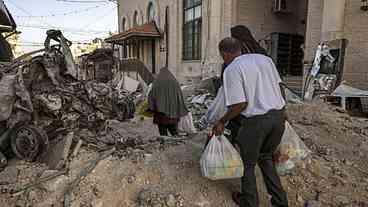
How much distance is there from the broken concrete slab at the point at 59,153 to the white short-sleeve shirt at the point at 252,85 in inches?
84.3

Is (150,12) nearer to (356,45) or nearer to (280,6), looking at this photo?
(280,6)

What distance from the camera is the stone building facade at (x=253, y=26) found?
7.57 m

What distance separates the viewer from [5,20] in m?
11.6

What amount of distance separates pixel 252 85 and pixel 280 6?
11881 millimetres

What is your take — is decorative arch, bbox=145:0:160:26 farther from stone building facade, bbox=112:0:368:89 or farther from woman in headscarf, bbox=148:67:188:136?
woman in headscarf, bbox=148:67:188:136

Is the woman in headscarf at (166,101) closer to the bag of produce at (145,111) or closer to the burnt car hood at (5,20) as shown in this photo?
the bag of produce at (145,111)

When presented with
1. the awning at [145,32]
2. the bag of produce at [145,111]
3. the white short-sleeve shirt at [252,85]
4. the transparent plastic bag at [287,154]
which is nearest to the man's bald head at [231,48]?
the white short-sleeve shirt at [252,85]

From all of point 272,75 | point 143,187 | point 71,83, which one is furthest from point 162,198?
point 71,83

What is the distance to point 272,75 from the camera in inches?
99.0

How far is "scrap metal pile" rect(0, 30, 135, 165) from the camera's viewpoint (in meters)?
3.61

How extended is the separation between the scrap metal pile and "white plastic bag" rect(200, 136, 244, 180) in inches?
83.5

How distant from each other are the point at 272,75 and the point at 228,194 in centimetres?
129

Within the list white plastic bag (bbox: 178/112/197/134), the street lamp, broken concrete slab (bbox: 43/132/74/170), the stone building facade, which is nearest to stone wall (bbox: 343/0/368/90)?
the stone building facade

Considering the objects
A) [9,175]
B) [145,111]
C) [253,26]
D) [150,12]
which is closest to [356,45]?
[145,111]
